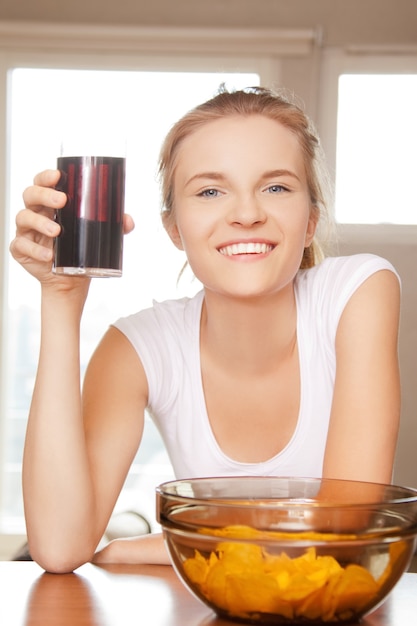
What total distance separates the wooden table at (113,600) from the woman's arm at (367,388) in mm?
273

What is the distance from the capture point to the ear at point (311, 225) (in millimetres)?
1829

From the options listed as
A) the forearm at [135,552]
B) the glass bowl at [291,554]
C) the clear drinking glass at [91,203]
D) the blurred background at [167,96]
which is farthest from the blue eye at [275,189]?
the blurred background at [167,96]

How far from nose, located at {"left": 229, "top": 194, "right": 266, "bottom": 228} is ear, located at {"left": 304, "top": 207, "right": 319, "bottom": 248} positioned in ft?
0.89

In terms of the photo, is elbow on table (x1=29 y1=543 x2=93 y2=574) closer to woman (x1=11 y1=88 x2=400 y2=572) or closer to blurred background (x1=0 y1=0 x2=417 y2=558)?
woman (x1=11 y1=88 x2=400 y2=572)

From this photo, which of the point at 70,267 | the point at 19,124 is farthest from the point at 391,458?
the point at 19,124

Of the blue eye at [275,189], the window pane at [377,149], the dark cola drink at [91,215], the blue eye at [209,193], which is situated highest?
the window pane at [377,149]

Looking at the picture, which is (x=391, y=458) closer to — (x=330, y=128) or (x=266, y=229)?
(x=266, y=229)

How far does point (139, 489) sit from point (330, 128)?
7.33 feet

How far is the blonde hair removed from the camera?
1.73 m

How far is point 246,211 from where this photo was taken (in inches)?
61.2

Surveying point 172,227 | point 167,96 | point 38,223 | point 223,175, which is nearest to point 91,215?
point 38,223

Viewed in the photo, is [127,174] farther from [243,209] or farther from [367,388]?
[367,388]

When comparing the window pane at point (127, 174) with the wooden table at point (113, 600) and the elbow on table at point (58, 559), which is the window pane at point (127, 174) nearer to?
the elbow on table at point (58, 559)

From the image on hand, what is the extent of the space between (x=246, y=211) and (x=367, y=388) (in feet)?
1.18
